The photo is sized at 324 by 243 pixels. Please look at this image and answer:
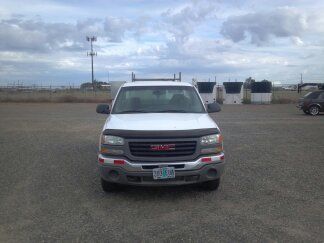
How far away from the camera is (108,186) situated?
7.52m

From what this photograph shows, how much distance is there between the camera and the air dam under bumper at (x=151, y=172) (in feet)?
22.7

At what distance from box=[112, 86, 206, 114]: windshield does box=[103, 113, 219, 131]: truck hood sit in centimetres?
33

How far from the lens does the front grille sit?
699cm

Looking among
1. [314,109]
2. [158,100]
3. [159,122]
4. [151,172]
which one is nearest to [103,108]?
[158,100]

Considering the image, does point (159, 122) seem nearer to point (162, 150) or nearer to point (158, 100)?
point (162, 150)

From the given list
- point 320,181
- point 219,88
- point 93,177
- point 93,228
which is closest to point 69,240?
point 93,228

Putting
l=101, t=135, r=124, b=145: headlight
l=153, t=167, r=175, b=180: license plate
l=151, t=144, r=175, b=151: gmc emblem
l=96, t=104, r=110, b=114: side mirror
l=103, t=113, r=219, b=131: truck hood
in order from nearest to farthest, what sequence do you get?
l=153, t=167, r=175, b=180: license plate < l=151, t=144, r=175, b=151: gmc emblem < l=101, t=135, r=124, b=145: headlight < l=103, t=113, r=219, b=131: truck hood < l=96, t=104, r=110, b=114: side mirror

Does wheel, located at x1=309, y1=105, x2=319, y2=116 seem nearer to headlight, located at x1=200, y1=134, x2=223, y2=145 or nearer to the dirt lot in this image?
the dirt lot

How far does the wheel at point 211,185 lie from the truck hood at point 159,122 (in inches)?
36.1

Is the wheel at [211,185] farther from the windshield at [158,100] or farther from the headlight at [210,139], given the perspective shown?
the windshield at [158,100]

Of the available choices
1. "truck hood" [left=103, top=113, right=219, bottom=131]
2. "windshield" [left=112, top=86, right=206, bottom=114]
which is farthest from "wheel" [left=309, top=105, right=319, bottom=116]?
"truck hood" [left=103, top=113, right=219, bottom=131]

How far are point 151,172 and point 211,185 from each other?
48.0 inches

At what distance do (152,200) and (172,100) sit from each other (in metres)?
2.24

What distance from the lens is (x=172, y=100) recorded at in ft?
28.6
